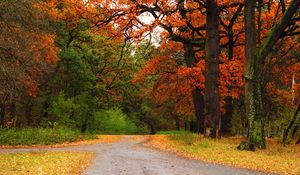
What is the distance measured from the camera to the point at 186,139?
21.8 meters

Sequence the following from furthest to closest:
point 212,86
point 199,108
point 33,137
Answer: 1. point 199,108
2. point 33,137
3. point 212,86

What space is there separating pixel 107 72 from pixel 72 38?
23.4ft

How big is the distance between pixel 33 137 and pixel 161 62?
46.4ft

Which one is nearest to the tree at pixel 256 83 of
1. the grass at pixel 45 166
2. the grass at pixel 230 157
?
the grass at pixel 230 157

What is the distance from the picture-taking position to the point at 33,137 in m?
25.3

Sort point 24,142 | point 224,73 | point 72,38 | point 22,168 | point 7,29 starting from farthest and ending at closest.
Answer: point 72,38 < point 224,73 < point 24,142 < point 7,29 < point 22,168

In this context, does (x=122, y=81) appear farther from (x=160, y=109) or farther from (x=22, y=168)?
(x=22, y=168)

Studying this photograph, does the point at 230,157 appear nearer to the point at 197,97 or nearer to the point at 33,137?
the point at 33,137

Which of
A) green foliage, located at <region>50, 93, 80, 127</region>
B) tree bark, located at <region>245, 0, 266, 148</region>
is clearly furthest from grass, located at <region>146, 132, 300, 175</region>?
green foliage, located at <region>50, 93, 80, 127</region>

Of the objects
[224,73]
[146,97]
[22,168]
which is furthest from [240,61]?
[146,97]

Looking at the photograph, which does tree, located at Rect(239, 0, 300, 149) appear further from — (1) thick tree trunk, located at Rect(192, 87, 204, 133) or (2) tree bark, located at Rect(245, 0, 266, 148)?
(1) thick tree trunk, located at Rect(192, 87, 204, 133)

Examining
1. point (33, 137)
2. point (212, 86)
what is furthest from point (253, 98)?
point (33, 137)

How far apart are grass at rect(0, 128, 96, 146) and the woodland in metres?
1.10

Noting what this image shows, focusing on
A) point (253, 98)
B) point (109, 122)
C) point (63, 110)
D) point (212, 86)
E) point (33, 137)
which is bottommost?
point (33, 137)
